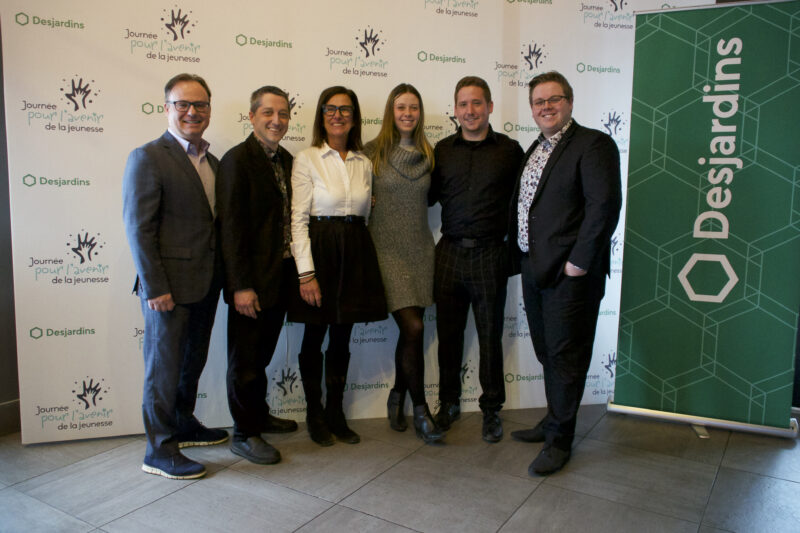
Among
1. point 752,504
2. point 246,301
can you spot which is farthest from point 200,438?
point 752,504

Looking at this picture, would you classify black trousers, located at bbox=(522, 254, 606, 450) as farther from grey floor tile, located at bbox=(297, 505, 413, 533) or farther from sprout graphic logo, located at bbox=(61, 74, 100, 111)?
sprout graphic logo, located at bbox=(61, 74, 100, 111)

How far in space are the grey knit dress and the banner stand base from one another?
1.41 metres

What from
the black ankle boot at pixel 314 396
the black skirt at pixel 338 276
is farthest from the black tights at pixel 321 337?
the black skirt at pixel 338 276

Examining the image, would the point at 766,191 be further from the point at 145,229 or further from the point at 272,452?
the point at 145,229

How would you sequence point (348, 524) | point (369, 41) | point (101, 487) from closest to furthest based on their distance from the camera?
point (348, 524)
point (101, 487)
point (369, 41)

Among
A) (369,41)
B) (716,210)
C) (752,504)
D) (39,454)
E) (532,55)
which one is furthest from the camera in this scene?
(532,55)

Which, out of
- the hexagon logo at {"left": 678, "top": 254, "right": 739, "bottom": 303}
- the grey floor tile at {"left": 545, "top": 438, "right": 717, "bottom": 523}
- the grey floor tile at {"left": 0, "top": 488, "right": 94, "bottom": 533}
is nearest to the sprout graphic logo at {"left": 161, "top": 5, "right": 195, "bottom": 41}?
the grey floor tile at {"left": 0, "top": 488, "right": 94, "bottom": 533}

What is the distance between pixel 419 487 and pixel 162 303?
1326 mm

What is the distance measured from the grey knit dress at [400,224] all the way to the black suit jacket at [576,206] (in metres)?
0.56

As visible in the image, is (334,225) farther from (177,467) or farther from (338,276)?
(177,467)

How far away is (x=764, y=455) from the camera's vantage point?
2.81 m

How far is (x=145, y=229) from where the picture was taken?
2312 millimetres

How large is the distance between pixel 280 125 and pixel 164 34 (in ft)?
2.85

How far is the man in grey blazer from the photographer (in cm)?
233
